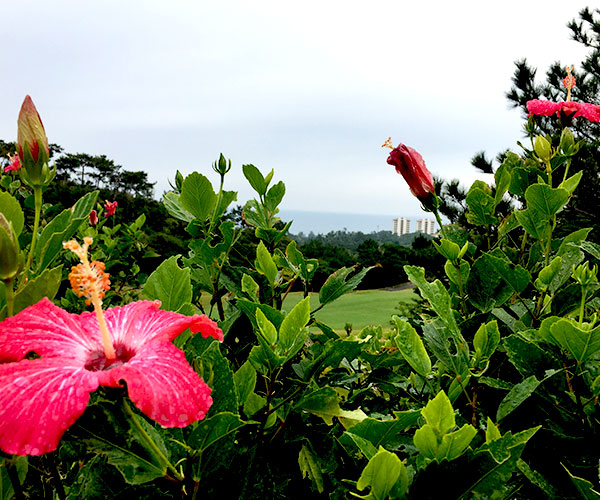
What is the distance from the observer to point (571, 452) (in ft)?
2.08

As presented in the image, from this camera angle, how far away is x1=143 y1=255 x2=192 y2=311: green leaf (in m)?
0.64

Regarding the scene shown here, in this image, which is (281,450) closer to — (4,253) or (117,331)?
(117,331)

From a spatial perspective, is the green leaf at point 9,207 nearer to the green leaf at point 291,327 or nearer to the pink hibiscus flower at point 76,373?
the pink hibiscus flower at point 76,373

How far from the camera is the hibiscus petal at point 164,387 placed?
396mm

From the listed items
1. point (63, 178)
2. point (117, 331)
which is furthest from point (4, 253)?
point (63, 178)

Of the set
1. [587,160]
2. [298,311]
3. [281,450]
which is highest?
[587,160]

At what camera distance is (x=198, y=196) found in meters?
0.91

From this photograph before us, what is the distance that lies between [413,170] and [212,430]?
713mm

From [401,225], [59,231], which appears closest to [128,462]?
[59,231]

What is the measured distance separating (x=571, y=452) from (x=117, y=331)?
2.09 feet

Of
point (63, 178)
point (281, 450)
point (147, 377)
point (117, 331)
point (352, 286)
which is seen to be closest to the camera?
point (147, 377)

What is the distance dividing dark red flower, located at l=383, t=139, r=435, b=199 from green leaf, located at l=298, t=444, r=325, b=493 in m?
0.59

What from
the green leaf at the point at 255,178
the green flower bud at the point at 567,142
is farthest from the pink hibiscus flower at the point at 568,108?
the green leaf at the point at 255,178

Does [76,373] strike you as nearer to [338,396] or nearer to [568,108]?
[338,396]
